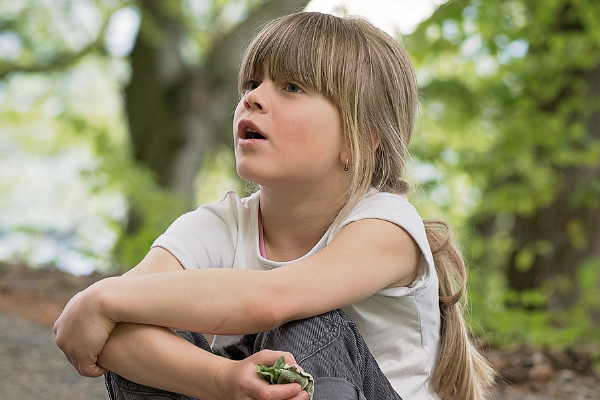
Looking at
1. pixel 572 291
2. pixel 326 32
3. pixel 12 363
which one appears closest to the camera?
pixel 326 32

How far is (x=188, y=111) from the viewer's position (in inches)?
297

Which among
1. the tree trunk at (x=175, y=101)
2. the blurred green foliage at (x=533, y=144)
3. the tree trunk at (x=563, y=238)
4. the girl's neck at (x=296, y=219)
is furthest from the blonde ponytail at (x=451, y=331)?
the tree trunk at (x=175, y=101)

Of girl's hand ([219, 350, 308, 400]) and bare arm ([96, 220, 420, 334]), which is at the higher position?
Result: bare arm ([96, 220, 420, 334])

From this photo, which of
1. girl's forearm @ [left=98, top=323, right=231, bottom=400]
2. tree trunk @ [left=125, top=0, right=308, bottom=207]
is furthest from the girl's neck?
tree trunk @ [left=125, top=0, right=308, bottom=207]

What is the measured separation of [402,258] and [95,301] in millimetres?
656

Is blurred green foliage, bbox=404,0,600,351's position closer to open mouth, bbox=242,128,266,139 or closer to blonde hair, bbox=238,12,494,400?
blonde hair, bbox=238,12,494,400

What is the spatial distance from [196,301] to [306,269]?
0.23 meters

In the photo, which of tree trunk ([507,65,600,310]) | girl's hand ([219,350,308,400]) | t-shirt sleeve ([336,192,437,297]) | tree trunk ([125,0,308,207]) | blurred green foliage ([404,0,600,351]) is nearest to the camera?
girl's hand ([219,350,308,400])

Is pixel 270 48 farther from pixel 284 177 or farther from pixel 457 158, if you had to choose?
pixel 457 158

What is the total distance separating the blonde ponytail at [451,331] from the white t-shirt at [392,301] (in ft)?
0.12

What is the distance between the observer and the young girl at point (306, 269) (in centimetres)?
145

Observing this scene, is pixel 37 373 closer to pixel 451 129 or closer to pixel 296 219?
pixel 296 219

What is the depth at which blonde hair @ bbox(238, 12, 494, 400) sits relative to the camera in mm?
1668

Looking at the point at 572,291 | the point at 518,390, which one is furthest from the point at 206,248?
the point at 572,291
